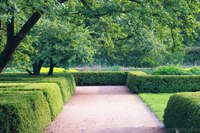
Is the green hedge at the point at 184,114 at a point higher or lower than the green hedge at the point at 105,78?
higher

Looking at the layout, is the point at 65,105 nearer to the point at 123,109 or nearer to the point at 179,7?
the point at 123,109

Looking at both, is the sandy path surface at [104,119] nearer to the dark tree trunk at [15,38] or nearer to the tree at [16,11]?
the dark tree trunk at [15,38]

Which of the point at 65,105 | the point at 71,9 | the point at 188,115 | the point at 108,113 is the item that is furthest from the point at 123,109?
the point at 188,115

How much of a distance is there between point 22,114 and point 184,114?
292cm

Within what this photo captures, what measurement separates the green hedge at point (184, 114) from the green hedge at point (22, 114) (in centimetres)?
281

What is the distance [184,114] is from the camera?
6676 mm

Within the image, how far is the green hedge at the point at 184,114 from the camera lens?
598cm

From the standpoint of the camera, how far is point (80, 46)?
17328 mm

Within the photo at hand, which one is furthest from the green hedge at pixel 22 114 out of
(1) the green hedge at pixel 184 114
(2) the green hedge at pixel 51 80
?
(2) the green hedge at pixel 51 80

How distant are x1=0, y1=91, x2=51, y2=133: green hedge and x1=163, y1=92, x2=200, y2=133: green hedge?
111 inches

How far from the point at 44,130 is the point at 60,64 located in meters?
9.49

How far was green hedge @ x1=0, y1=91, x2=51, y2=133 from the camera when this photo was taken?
6.03 m

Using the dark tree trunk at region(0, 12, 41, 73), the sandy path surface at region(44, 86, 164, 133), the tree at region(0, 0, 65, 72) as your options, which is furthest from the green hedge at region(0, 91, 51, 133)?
the sandy path surface at region(44, 86, 164, 133)

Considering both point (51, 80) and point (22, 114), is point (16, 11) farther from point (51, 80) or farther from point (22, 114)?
point (51, 80)
